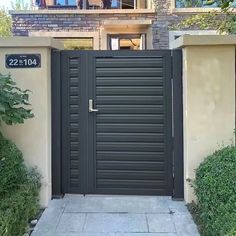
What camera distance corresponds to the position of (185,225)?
4785mm

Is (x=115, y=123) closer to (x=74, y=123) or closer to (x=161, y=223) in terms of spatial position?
(x=74, y=123)

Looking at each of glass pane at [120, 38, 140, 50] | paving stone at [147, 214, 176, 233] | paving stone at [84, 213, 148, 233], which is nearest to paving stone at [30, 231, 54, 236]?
paving stone at [84, 213, 148, 233]

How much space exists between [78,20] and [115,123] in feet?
30.1

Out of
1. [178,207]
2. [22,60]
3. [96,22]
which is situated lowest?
[178,207]

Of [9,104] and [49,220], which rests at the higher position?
[9,104]

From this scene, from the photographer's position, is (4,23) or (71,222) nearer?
(71,222)

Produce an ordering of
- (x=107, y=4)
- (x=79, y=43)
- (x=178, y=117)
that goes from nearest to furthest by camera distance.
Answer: (x=178, y=117), (x=79, y=43), (x=107, y=4)

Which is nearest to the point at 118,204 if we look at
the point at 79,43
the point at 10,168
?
the point at 10,168

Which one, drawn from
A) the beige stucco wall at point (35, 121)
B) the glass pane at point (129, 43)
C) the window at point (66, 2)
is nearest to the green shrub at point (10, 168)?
the beige stucco wall at point (35, 121)

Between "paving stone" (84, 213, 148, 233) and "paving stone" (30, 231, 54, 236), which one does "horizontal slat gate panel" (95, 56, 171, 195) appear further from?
"paving stone" (30, 231, 54, 236)

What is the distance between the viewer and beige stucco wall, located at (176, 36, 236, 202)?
542 cm

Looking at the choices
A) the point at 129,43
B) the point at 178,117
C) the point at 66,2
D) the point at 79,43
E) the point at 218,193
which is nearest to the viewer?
the point at 218,193

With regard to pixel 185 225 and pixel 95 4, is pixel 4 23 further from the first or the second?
pixel 185 225

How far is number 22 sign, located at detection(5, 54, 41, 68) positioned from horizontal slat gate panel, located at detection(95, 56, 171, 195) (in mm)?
811
